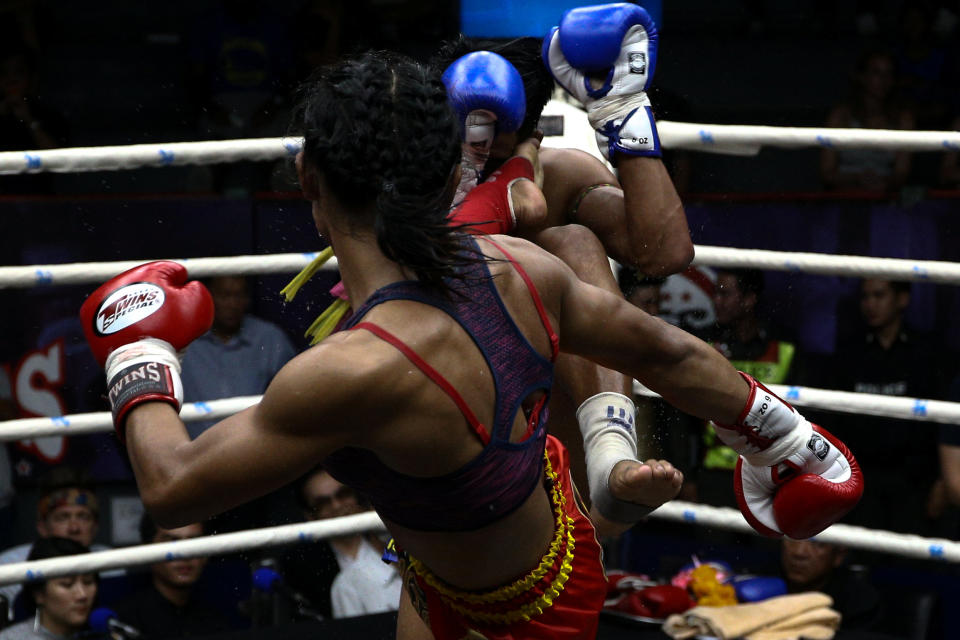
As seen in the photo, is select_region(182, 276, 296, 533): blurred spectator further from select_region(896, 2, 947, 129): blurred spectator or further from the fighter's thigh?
select_region(896, 2, 947, 129): blurred spectator

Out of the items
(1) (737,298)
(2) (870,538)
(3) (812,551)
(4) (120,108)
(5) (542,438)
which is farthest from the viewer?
(4) (120,108)

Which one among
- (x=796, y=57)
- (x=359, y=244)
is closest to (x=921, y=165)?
(x=796, y=57)

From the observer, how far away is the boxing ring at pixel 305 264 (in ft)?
7.91

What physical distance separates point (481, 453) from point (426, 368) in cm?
15

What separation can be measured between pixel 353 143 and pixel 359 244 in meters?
0.13

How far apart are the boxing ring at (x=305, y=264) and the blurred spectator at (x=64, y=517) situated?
94cm

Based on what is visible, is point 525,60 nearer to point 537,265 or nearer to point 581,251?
point 581,251

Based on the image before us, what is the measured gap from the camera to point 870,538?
258 cm

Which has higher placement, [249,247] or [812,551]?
[249,247]

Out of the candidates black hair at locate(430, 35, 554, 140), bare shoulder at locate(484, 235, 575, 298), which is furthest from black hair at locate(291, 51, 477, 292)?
black hair at locate(430, 35, 554, 140)

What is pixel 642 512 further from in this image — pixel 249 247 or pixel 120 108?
pixel 120 108

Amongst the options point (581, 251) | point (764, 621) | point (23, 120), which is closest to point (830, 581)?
point (764, 621)

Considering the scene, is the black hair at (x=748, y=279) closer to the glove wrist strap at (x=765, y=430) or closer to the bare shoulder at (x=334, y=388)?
the glove wrist strap at (x=765, y=430)

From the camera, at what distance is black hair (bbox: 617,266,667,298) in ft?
10.5
